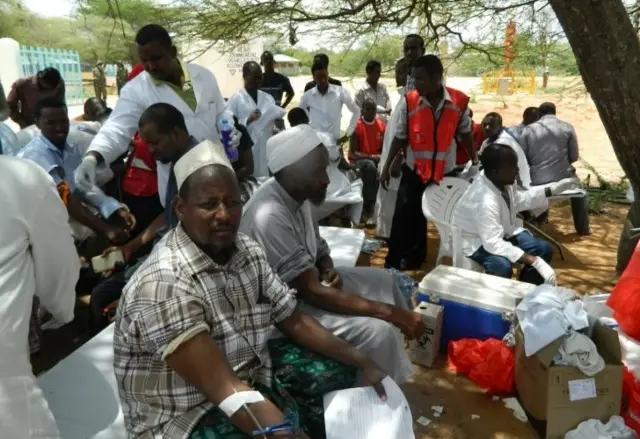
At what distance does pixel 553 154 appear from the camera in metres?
5.94

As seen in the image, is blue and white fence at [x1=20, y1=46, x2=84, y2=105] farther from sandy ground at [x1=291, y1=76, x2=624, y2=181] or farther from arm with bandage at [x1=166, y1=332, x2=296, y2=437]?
arm with bandage at [x1=166, y1=332, x2=296, y2=437]

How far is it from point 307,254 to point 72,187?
6.12ft

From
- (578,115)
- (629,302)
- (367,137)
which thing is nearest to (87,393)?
(629,302)

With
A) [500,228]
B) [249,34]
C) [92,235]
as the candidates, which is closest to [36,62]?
[249,34]

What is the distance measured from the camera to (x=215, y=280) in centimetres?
168

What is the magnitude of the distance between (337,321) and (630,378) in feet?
4.65

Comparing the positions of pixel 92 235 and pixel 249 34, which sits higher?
pixel 249 34

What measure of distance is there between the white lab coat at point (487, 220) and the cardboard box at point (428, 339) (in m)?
0.64

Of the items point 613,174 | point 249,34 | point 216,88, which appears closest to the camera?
point 216,88

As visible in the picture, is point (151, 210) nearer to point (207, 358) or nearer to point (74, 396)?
point (74, 396)

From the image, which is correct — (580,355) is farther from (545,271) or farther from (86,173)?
(86,173)

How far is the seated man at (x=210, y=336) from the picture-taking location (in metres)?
1.50

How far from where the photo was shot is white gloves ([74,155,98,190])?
10.2 ft

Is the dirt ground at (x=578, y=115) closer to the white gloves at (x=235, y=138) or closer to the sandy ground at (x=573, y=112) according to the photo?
the sandy ground at (x=573, y=112)
